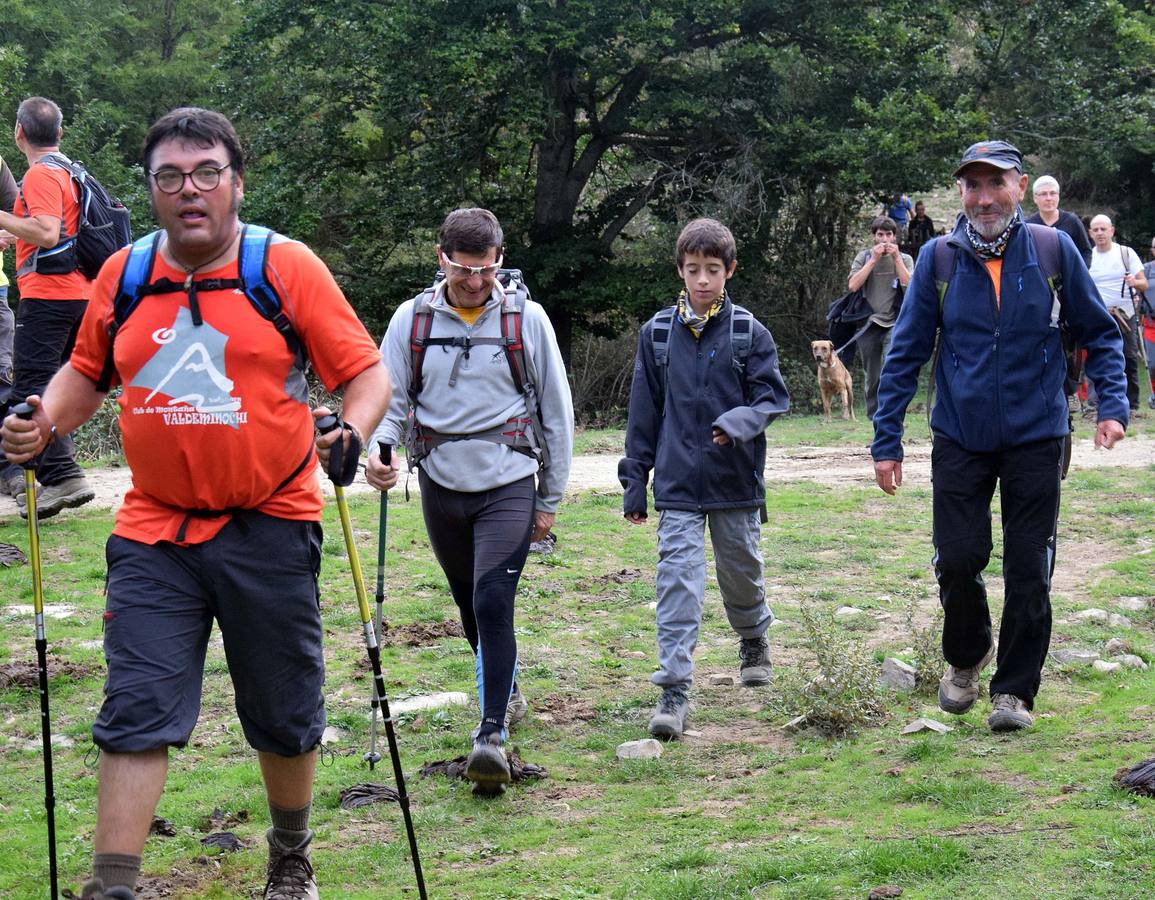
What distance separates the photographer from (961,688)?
5910mm

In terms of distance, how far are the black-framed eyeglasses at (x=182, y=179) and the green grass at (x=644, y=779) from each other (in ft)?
7.28

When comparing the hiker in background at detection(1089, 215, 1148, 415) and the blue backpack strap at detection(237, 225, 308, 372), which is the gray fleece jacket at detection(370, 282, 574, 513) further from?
the hiker in background at detection(1089, 215, 1148, 415)

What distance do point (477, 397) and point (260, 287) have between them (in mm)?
1868

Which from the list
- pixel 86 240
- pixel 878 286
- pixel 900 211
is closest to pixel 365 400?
pixel 86 240

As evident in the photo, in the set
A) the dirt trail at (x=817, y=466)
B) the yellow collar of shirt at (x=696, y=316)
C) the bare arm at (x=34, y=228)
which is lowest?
the dirt trail at (x=817, y=466)

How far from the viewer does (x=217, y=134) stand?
12.6 ft

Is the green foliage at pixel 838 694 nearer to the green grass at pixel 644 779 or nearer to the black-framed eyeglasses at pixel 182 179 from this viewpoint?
the green grass at pixel 644 779

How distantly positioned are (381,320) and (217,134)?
929 inches

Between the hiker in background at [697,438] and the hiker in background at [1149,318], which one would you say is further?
the hiker in background at [1149,318]

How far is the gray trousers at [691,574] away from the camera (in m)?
6.10

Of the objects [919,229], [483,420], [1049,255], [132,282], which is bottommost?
[483,420]

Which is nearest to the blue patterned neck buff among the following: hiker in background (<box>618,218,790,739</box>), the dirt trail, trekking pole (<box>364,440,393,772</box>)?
hiker in background (<box>618,218,790,739</box>)

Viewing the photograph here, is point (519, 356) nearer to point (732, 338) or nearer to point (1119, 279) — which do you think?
point (732, 338)

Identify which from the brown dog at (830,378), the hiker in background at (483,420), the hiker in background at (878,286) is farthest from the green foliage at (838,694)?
the brown dog at (830,378)
